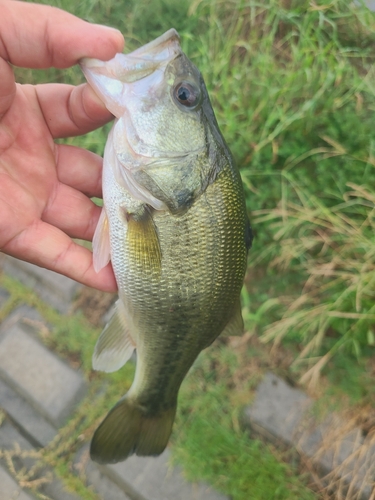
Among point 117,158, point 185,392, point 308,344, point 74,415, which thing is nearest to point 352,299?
point 308,344

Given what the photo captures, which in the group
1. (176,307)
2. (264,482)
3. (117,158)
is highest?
(117,158)

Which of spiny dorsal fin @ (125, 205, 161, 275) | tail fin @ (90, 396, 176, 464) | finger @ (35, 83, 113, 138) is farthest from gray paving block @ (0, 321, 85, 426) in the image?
finger @ (35, 83, 113, 138)

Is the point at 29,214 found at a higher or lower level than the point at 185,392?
higher

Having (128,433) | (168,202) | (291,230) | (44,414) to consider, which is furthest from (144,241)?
(44,414)

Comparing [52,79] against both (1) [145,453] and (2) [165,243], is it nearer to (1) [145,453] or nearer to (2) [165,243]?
(2) [165,243]

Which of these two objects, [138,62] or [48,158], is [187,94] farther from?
[48,158]

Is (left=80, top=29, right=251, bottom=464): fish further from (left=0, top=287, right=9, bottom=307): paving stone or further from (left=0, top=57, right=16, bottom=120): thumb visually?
(left=0, top=287, right=9, bottom=307): paving stone

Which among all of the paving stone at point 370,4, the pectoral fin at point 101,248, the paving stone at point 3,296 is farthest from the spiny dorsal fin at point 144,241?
the paving stone at point 370,4
